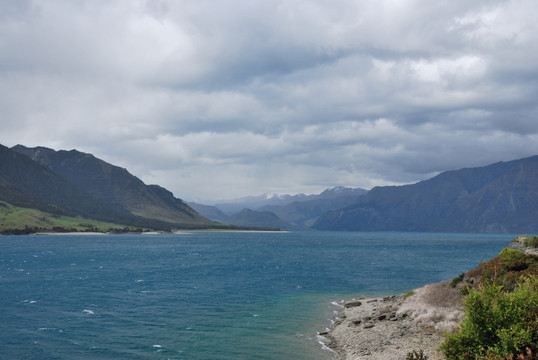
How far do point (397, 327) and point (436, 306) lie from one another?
22.8ft

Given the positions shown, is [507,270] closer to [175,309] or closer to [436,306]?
[436,306]

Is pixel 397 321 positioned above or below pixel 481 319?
below

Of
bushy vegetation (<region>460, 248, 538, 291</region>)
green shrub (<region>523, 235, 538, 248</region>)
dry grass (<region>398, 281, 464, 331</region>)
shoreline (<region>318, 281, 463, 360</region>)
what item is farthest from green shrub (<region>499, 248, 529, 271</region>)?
green shrub (<region>523, 235, 538, 248</region>)

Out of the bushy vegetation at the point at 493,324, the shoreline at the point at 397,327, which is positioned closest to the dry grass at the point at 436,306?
the shoreline at the point at 397,327

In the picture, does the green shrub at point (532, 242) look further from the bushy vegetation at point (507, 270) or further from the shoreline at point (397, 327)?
the shoreline at point (397, 327)

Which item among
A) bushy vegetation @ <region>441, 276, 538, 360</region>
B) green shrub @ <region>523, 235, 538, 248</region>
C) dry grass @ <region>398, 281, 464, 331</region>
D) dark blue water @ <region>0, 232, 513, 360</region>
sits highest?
bushy vegetation @ <region>441, 276, 538, 360</region>

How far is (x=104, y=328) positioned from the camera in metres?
51.1

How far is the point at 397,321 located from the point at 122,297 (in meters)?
49.4

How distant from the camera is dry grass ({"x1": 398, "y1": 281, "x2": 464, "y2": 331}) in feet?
143

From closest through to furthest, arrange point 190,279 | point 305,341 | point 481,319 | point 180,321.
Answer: point 481,319 < point 305,341 < point 180,321 < point 190,279

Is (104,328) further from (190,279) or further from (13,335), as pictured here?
(190,279)

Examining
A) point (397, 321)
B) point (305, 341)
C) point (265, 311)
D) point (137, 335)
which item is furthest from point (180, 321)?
point (397, 321)

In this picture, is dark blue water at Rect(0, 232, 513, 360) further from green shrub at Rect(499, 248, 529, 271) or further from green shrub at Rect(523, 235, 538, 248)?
green shrub at Rect(499, 248, 529, 271)

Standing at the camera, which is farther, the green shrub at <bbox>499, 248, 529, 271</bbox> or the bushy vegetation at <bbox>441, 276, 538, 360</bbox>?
the green shrub at <bbox>499, 248, 529, 271</bbox>
